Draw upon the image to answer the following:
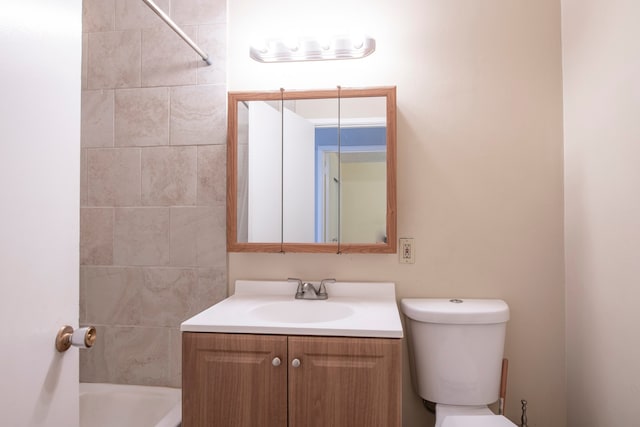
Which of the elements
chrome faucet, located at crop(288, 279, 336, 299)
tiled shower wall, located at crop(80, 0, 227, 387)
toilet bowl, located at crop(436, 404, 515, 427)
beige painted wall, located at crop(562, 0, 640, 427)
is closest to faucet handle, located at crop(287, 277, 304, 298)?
chrome faucet, located at crop(288, 279, 336, 299)

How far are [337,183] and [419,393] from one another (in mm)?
957

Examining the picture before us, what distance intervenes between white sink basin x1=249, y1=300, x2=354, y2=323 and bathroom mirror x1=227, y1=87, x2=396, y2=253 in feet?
0.77

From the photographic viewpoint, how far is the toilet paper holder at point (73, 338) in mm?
820

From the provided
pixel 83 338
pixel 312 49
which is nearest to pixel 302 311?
pixel 83 338

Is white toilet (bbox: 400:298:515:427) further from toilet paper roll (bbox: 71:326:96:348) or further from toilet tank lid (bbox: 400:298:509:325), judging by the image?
toilet paper roll (bbox: 71:326:96:348)

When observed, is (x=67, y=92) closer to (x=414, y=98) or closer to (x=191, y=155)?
(x=191, y=155)

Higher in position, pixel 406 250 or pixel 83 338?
pixel 406 250

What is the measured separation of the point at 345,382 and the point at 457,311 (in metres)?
0.54

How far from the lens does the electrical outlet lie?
167 centimetres

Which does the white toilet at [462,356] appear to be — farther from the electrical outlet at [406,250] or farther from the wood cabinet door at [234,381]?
the wood cabinet door at [234,381]

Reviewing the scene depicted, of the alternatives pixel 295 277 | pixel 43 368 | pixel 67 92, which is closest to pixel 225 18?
pixel 67 92

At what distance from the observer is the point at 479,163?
64.5 inches

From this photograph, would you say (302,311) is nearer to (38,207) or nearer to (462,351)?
(462,351)

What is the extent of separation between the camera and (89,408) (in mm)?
1738
